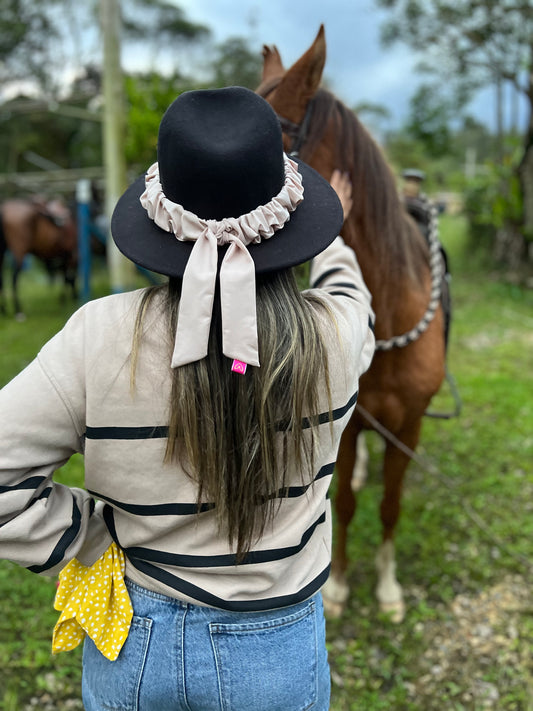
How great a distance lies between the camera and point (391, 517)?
254cm

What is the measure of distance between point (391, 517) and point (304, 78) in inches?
74.5

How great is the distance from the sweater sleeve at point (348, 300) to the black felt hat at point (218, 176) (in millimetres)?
174

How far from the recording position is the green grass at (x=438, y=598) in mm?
2193

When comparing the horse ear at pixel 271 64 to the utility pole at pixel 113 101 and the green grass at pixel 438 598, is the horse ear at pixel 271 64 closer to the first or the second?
the green grass at pixel 438 598

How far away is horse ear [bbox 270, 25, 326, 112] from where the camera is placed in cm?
158

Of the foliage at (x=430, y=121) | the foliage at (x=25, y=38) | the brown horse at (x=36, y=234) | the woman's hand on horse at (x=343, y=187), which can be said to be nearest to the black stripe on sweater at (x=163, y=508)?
the woman's hand on horse at (x=343, y=187)

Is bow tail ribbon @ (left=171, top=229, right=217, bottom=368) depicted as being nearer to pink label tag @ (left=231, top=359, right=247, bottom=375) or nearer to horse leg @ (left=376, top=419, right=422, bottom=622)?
pink label tag @ (left=231, top=359, right=247, bottom=375)

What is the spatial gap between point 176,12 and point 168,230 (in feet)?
108

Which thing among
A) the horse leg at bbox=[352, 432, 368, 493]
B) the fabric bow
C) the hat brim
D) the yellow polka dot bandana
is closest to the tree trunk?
the horse leg at bbox=[352, 432, 368, 493]

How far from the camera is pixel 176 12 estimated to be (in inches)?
1112

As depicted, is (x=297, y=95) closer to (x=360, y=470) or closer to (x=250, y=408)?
(x=250, y=408)

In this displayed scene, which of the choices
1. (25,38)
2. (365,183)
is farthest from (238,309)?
(25,38)

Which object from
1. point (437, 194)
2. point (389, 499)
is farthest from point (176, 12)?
point (389, 499)

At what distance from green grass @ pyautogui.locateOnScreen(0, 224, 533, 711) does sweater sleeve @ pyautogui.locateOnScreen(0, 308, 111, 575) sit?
62.5 inches
